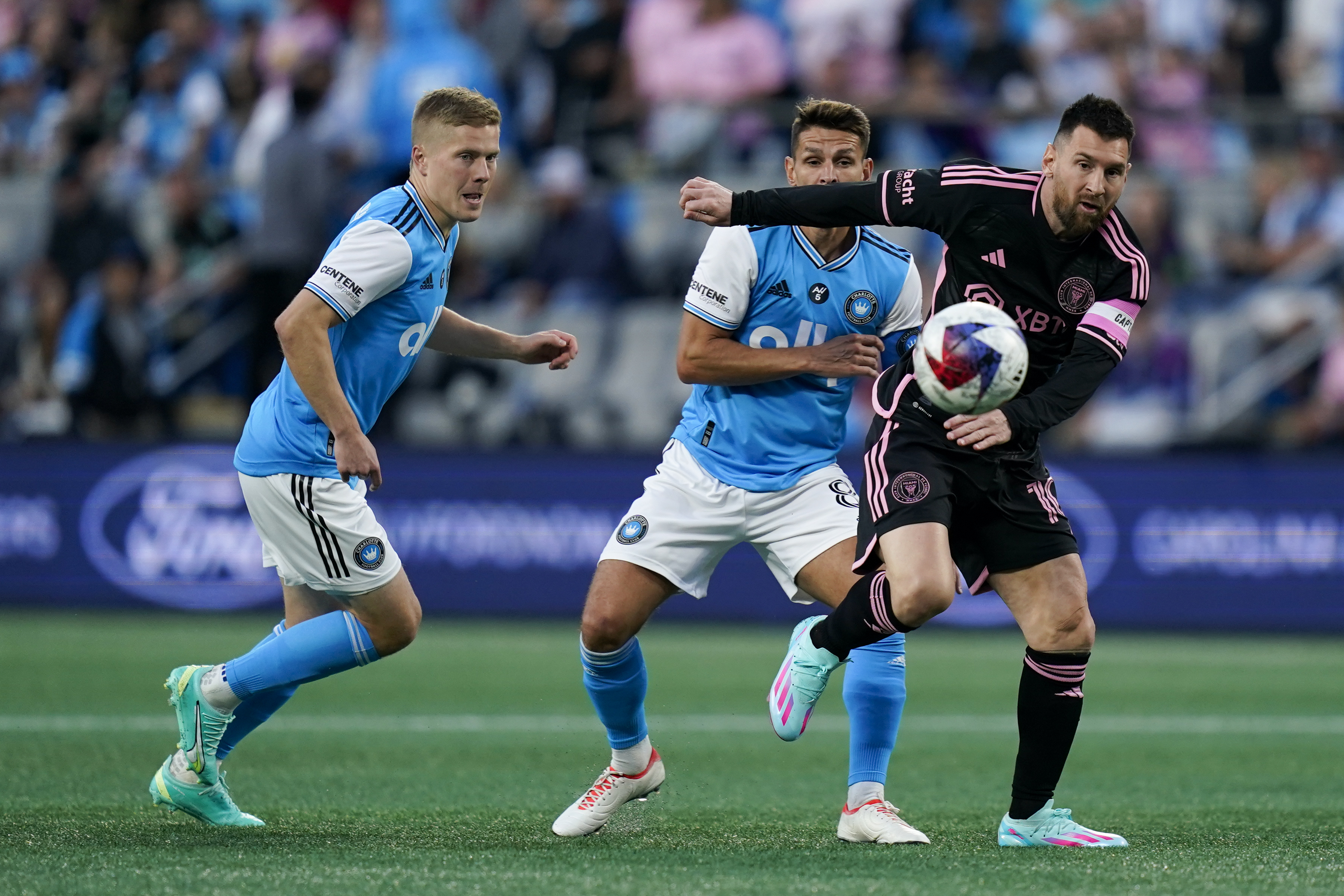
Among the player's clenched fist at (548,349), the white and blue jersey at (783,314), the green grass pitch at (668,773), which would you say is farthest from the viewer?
the player's clenched fist at (548,349)

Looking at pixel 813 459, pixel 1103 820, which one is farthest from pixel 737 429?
pixel 1103 820

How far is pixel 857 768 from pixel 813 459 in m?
1.11

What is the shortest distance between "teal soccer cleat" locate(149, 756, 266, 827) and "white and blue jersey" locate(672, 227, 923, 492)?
1990 mm

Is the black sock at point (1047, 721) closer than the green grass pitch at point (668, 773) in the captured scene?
No

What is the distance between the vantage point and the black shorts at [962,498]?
17.1 feet

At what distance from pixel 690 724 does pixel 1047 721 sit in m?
3.20

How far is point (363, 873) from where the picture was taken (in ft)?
15.1

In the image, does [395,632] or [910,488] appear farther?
[395,632]

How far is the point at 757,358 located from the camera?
5.71 meters

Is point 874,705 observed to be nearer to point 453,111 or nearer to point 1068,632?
point 1068,632

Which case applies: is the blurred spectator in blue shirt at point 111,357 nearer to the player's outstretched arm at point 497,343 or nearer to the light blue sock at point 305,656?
the player's outstretched arm at point 497,343

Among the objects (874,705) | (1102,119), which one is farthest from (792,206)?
(874,705)

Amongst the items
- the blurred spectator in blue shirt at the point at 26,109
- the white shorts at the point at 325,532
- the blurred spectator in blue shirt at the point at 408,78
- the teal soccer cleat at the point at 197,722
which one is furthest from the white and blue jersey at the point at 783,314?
the blurred spectator in blue shirt at the point at 26,109

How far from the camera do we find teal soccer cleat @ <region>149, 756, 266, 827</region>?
5.48m
